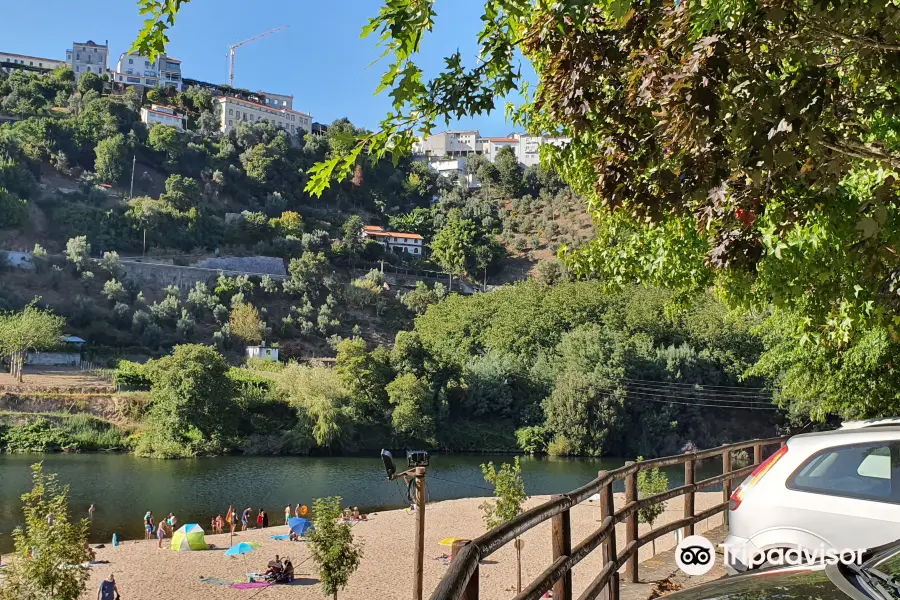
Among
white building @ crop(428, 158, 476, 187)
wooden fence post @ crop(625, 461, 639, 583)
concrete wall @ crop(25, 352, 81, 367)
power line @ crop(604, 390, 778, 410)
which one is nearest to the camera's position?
wooden fence post @ crop(625, 461, 639, 583)

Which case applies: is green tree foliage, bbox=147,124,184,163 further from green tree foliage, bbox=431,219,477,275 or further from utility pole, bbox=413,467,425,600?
utility pole, bbox=413,467,425,600

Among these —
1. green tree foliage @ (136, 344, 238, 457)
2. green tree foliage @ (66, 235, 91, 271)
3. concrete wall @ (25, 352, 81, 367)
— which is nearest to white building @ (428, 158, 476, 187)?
green tree foliage @ (66, 235, 91, 271)

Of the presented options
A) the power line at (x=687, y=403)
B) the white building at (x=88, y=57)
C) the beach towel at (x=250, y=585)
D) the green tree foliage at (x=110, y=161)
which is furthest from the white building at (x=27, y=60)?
the beach towel at (x=250, y=585)

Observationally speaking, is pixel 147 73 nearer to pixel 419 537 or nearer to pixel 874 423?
pixel 419 537

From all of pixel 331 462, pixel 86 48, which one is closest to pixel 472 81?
pixel 331 462

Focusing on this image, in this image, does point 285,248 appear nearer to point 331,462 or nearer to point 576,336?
point 576,336

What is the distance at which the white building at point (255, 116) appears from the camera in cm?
12938

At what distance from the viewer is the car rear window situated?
438cm

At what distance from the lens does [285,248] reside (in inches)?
3642

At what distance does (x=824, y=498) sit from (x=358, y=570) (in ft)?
56.7

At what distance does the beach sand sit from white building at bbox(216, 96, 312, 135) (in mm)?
111021

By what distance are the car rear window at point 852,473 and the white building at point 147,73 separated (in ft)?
465

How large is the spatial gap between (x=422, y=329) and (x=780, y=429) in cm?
2958

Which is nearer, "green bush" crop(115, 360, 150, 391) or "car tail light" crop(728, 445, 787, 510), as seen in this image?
"car tail light" crop(728, 445, 787, 510)
